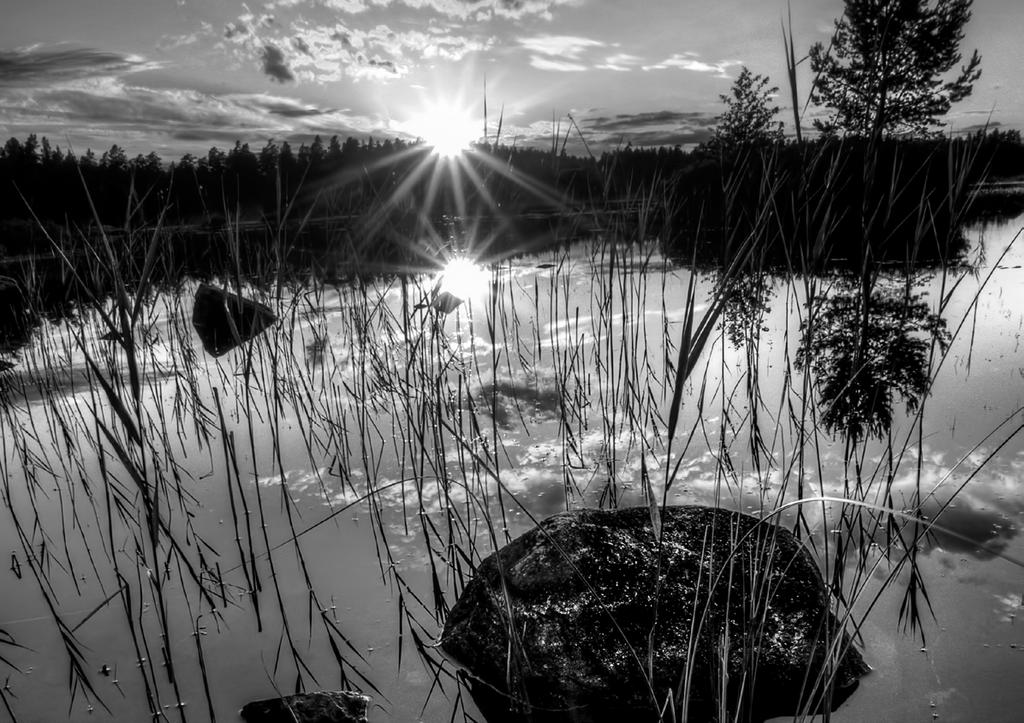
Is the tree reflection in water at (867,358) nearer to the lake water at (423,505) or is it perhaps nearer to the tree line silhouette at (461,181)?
the lake water at (423,505)

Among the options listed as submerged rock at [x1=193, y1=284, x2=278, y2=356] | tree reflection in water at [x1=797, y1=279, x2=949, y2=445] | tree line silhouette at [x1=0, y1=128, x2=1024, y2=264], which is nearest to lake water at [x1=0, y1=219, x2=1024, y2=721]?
tree reflection in water at [x1=797, y1=279, x2=949, y2=445]

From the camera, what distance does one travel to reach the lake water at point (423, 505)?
165 centimetres

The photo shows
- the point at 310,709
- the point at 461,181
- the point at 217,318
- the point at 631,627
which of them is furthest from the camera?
the point at 217,318

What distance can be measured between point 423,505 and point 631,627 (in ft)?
3.51

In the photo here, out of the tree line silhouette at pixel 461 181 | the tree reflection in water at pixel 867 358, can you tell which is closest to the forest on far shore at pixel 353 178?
the tree line silhouette at pixel 461 181

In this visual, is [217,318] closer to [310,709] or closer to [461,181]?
[461,181]

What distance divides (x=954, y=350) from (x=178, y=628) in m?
4.64

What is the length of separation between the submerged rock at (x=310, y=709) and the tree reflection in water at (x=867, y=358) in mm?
1537

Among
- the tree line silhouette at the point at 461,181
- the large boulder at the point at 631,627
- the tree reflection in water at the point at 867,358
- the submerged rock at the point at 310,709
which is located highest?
the tree line silhouette at the point at 461,181

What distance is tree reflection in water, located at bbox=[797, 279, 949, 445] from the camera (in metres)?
2.60

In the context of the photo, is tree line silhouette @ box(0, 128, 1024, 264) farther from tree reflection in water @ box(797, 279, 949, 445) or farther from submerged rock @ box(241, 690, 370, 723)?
submerged rock @ box(241, 690, 370, 723)

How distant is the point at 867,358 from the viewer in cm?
376

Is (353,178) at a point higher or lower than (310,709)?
higher

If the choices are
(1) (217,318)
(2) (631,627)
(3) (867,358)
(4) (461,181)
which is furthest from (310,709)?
(1) (217,318)
